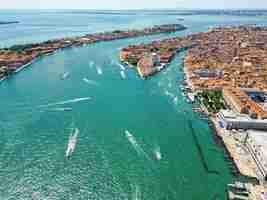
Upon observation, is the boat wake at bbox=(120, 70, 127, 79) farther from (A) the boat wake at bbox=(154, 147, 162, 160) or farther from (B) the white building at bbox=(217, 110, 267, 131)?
(A) the boat wake at bbox=(154, 147, 162, 160)

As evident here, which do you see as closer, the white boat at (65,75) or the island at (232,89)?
the island at (232,89)

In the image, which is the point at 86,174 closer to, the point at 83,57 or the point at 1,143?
the point at 1,143

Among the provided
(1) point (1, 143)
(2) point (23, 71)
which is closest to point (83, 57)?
(2) point (23, 71)

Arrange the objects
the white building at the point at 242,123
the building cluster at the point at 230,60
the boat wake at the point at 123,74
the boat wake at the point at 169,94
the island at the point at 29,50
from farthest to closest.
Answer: the island at the point at 29,50 < the boat wake at the point at 123,74 < the building cluster at the point at 230,60 < the boat wake at the point at 169,94 < the white building at the point at 242,123

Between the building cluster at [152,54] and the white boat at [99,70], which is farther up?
the building cluster at [152,54]

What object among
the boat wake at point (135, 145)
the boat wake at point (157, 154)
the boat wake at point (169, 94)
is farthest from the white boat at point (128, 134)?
the boat wake at point (169, 94)

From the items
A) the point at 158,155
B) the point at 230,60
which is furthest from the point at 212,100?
the point at 230,60

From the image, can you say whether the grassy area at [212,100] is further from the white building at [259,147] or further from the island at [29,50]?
the island at [29,50]

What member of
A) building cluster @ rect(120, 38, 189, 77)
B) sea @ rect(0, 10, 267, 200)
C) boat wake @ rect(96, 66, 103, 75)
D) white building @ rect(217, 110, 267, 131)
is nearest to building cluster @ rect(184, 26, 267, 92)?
building cluster @ rect(120, 38, 189, 77)
